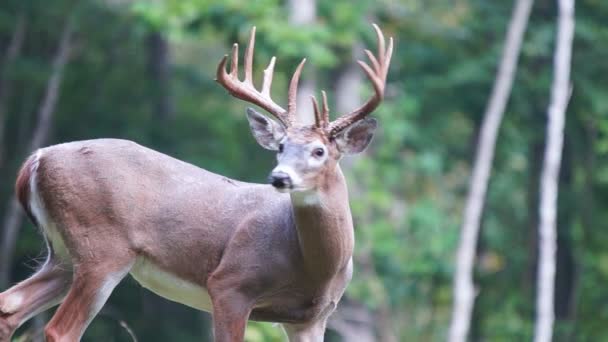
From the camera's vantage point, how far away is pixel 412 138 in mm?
19922

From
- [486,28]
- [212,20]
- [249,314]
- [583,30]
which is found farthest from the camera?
[486,28]

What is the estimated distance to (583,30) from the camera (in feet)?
61.3

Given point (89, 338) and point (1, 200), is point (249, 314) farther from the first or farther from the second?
point (1, 200)

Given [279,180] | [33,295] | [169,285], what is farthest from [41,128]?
[279,180]

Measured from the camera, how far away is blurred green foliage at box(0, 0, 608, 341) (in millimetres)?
18969

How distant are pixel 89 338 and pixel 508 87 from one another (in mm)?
6612

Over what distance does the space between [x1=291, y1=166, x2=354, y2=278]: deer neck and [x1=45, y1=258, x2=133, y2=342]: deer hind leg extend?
3.28 feet

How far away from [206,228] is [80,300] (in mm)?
763

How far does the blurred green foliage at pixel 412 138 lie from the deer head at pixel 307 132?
10.3 metres

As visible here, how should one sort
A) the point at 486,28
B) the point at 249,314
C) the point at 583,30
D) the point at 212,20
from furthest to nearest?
1. the point at 486,28
2. the point at 583,30
3. the point at 212,20
4. the point at 249,314

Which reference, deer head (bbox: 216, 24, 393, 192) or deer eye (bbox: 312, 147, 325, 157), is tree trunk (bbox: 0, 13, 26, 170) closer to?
deer head (bbox: 216, 24, 393, 192)

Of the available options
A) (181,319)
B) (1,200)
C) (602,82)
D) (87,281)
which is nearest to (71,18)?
(1,200)

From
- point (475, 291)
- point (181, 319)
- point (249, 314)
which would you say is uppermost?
point (249, 314)

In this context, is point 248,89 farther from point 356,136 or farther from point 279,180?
point 279,180
